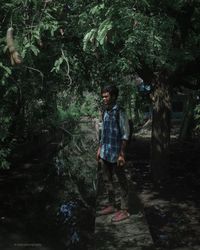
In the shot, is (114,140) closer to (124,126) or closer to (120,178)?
(124,126)

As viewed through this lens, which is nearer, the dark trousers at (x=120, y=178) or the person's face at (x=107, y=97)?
the person's face at (x=107, y=97)

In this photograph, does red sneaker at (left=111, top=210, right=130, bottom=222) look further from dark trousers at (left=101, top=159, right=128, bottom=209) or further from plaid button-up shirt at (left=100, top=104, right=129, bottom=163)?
plaid button-up shirt at (left=100, top=104, right=129, bottom=163)

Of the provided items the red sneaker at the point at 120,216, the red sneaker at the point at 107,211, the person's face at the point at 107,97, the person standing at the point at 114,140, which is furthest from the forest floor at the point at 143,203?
the person's face at the point at 107,97

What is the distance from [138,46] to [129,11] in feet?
2.49

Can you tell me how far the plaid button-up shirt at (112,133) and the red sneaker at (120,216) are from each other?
0.83 m

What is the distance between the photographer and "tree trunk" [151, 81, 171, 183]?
42.2 feet

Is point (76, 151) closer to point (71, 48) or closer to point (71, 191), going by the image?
point (71, 191)

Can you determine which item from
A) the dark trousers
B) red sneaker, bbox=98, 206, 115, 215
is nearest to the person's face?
the dark trousers

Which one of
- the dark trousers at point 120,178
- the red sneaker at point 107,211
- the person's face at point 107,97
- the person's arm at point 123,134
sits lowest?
the red sneaker at point 107,211

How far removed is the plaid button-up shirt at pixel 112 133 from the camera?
840 cm

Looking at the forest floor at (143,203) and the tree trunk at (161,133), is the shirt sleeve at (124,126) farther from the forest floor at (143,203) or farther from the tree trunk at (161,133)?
the tree trunk at (161,133)

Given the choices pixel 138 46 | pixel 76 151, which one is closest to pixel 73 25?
pixel 138 46

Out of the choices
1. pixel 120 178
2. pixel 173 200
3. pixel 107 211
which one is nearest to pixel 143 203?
pixel 173 200

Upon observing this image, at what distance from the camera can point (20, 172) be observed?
15609mm
